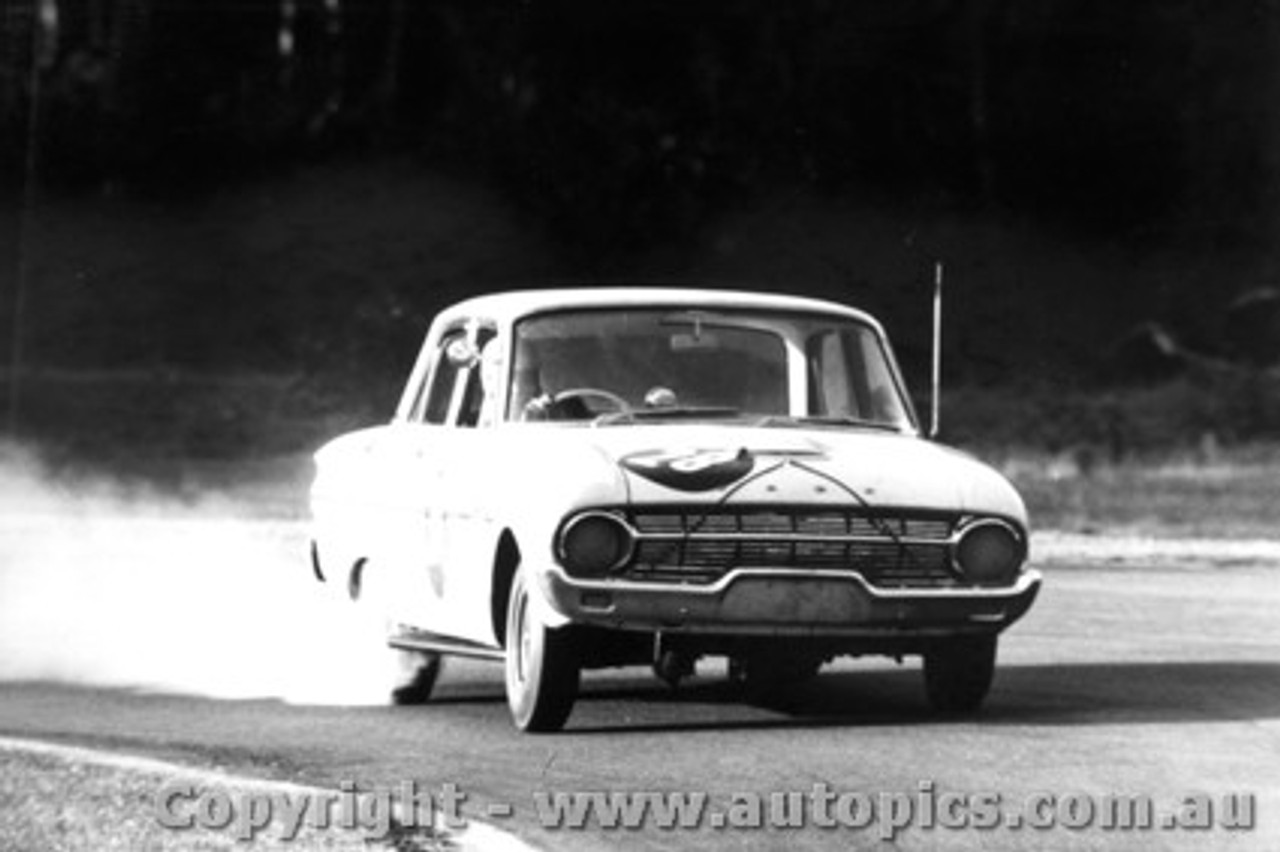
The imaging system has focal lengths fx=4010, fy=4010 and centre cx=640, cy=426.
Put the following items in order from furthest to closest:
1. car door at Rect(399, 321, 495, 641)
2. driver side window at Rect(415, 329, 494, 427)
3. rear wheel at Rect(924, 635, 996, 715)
→ driver side window at Rect(415, 329, 494, 427) < car door at Rect(399, 321, 495, 641) < rear wheel at Rect(924, 635, 996, 715)

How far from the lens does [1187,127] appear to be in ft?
96.3

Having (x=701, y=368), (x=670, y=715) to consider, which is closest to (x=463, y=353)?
(x=701, y=368)

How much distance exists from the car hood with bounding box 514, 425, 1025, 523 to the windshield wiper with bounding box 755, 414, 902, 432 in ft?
0.88

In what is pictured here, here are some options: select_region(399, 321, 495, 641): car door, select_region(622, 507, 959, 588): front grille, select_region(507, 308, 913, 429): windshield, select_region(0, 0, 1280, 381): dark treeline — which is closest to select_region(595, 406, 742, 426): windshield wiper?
select_region(507, 308, 913, 429): windshield

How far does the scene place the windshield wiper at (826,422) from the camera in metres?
12.4

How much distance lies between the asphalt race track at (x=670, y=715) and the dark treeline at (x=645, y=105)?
10138mm

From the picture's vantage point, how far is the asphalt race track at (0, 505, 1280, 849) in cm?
994

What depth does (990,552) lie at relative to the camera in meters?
11.8

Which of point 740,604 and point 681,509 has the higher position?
point 681,509

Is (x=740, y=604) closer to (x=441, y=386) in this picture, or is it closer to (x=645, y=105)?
(x=441, y=386)

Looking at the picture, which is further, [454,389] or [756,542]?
[454,389]

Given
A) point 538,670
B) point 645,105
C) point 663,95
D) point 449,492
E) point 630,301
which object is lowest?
point 645,105

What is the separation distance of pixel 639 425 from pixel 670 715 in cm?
92

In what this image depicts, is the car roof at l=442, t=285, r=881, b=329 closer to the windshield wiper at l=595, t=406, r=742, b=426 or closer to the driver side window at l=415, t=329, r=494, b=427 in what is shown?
the driver side window at l=415, t=329, r=494, b=427
